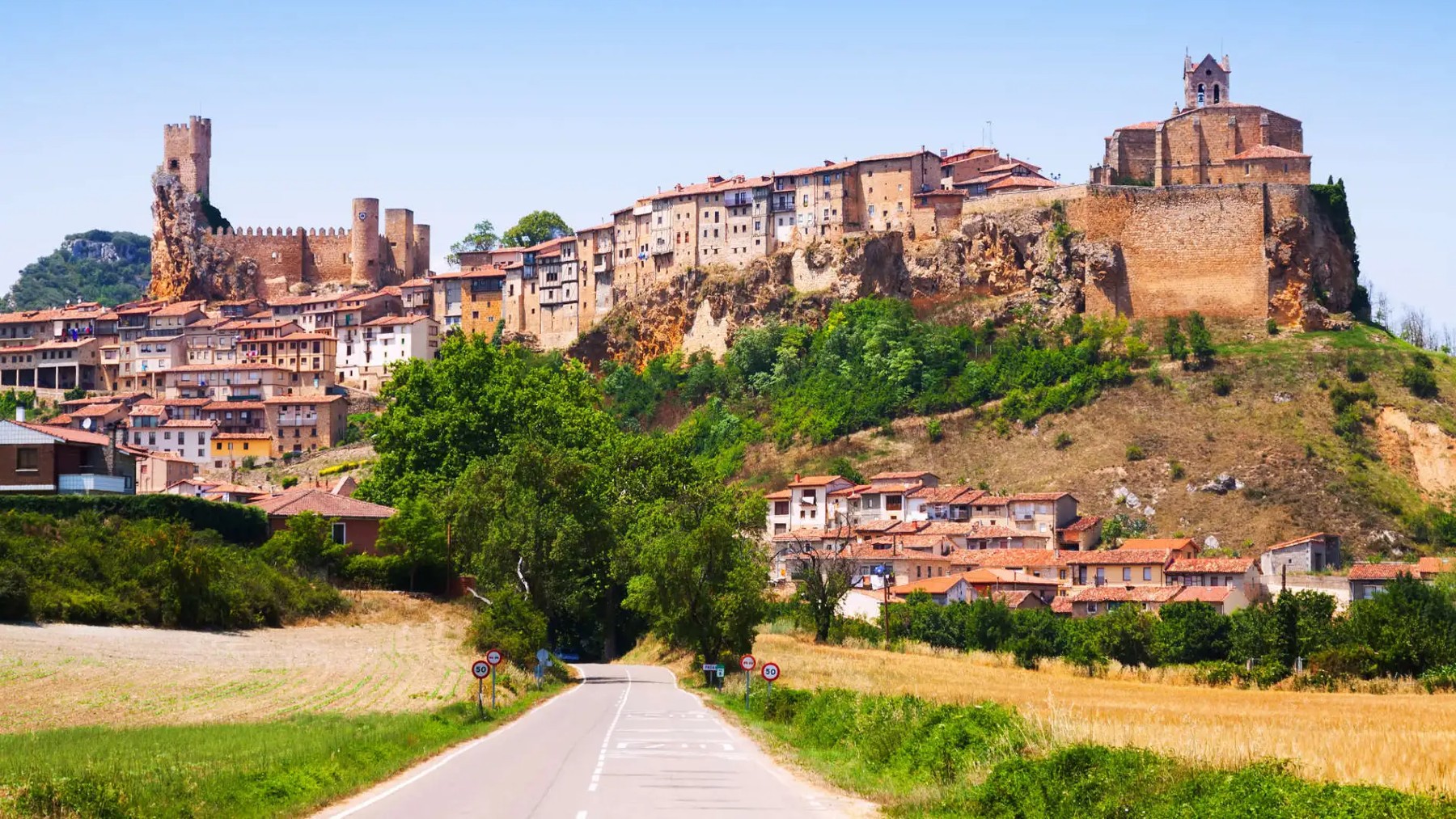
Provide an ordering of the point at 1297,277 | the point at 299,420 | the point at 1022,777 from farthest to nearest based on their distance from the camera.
Result: the point at 299,420
the point at 1297,277
the point at 1022,777

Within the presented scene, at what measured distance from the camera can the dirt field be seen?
107 feet

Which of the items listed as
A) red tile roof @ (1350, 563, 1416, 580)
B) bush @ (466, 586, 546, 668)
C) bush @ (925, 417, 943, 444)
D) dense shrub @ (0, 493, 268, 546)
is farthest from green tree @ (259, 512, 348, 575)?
bush @ (925, 417, 943, 444)

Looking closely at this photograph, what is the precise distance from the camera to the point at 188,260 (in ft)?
526

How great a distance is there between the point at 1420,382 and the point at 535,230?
9146cm

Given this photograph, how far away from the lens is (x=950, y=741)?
23969mm

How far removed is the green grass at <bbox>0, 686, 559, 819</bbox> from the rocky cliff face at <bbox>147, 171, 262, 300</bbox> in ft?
443

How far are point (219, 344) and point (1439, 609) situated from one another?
4391 inches

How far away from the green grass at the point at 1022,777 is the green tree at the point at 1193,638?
3969 centimetres

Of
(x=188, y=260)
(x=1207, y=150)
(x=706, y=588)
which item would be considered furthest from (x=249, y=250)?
(x=706, y=588)

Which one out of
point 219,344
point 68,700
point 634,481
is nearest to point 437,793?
point 68,700

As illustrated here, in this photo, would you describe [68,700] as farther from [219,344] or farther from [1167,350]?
[219,344]

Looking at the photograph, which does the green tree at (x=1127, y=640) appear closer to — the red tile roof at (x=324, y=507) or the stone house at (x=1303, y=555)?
the stone house at (x=1303, y=555)

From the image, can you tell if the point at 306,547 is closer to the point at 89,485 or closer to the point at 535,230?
the point at 89,485

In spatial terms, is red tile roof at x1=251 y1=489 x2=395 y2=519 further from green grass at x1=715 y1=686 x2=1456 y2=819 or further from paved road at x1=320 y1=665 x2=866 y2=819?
green grass at x1=715 y1=686 x2=1456 y2=819
